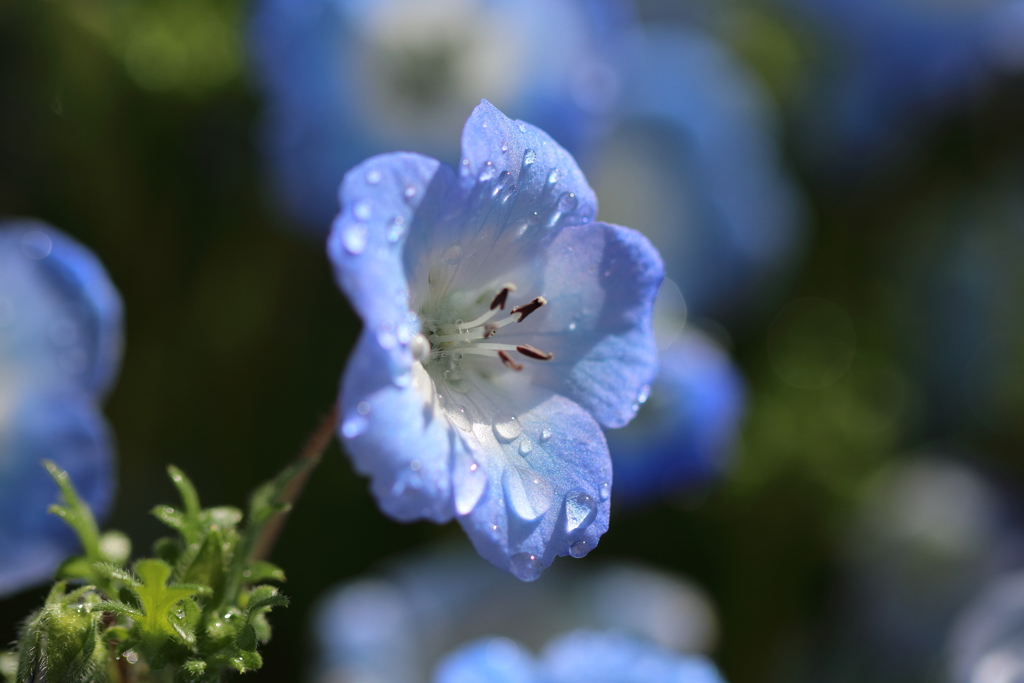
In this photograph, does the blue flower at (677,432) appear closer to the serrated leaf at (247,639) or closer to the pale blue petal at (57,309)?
the pale blue petal at (57,309)

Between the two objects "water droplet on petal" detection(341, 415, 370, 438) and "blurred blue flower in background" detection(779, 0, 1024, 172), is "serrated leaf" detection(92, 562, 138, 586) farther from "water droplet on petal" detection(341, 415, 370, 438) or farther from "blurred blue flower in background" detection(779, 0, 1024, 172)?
"blurred blue flower in background" detection(779, 0, 1024, 172)

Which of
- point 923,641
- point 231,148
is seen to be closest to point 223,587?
point 231,148

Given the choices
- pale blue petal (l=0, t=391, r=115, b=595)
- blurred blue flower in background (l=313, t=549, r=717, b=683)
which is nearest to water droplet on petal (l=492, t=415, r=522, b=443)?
pale blue petal (l=0, t=391, r=115, b=595)

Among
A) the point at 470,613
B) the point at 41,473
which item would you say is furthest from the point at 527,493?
the point at 470,613

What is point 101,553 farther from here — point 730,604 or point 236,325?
point 730,604

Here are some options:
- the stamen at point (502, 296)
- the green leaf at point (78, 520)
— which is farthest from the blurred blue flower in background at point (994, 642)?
the green leaf at point (78, 520)
